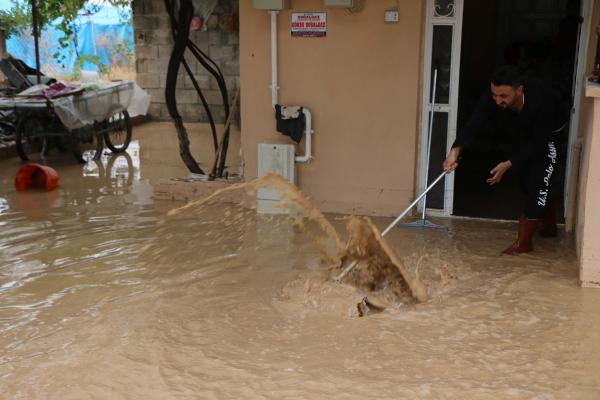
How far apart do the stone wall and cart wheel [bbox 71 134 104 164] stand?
337 centimetres

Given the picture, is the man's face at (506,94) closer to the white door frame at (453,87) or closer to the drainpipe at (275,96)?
the white door frame at (453,87)

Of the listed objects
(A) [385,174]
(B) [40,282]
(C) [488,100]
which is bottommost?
(B) [40,282]

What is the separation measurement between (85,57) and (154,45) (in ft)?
19.1

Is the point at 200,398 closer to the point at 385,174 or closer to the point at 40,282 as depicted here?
the point at 40,282

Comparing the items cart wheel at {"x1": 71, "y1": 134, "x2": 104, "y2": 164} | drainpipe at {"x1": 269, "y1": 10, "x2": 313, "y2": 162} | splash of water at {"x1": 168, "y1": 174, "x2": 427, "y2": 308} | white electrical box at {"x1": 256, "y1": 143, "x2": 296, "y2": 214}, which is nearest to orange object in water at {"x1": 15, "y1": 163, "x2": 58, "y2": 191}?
cart wheel at {"x1": 71, "y1": 134, "x2": 104, "y2": 164}

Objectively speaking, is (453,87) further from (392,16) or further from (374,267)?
(374,267)

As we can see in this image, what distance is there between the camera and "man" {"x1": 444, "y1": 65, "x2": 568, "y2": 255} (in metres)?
5.84

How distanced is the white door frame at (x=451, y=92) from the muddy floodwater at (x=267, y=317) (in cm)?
44

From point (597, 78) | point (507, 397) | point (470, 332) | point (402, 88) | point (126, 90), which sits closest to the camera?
point (507, 397)

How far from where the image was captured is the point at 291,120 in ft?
25.0

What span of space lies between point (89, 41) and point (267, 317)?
18.0 metres

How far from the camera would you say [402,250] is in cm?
667

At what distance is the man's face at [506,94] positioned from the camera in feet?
18.9

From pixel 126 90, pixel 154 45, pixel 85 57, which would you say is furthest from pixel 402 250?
pixel 85 57
